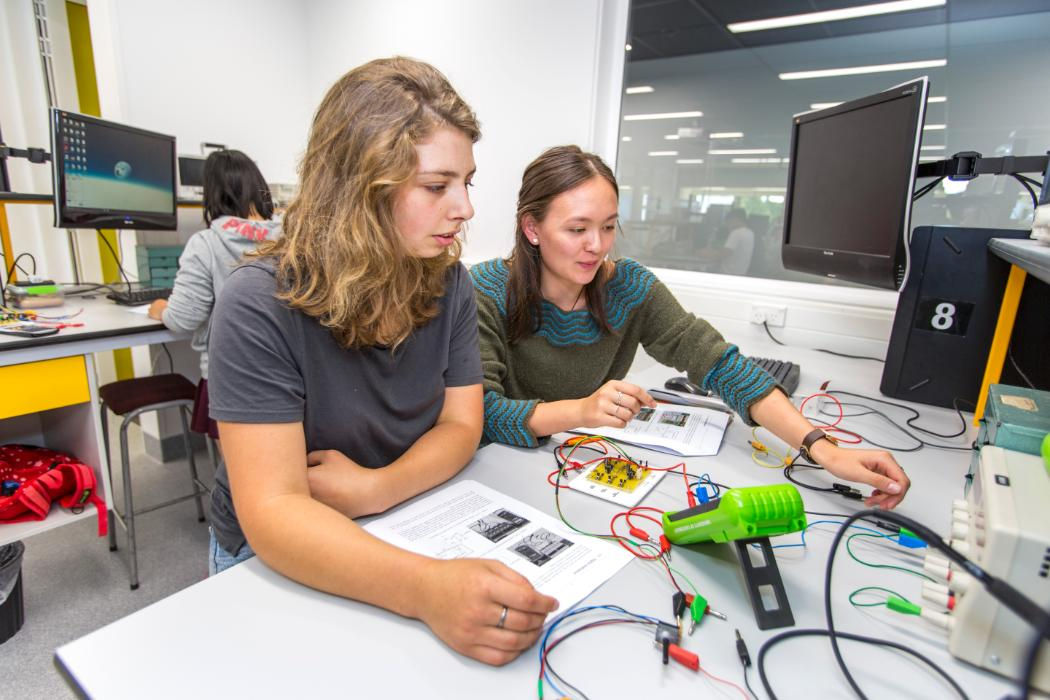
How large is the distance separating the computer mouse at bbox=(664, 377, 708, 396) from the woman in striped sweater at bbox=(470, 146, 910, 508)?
3.7 inches

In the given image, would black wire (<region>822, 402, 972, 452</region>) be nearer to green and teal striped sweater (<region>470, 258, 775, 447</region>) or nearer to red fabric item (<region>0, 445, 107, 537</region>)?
green and teal striped sweater (<region>470, 258, 775, 447</region>)

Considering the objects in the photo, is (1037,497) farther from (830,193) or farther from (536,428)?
(830,193)

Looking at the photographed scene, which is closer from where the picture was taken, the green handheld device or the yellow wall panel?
the green handheld device

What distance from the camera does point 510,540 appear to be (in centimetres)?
73

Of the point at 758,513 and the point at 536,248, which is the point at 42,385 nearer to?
the point at 536,248

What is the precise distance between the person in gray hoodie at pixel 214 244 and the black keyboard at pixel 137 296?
196 mm

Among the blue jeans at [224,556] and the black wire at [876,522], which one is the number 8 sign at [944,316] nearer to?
the black wire at [876,522]

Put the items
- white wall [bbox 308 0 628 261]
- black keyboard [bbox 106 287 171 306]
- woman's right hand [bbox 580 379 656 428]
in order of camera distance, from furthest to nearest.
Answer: white wall [bbox 308 0 628 261], black keyboard [bbox 106 287 171 306], woman's right hand [bbox 580 379 656 428]

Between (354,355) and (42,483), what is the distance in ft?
4.62

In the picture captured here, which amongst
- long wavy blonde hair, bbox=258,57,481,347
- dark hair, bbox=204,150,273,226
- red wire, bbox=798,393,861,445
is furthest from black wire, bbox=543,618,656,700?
dark hair, bbox=204,150,273,226

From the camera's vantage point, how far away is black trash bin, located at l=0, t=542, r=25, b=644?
149 centimetres

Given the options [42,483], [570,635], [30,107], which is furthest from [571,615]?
[30,107]

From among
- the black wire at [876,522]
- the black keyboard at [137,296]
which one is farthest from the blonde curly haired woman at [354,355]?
the black keyboard at [137,296]

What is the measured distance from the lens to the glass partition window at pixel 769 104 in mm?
1711
